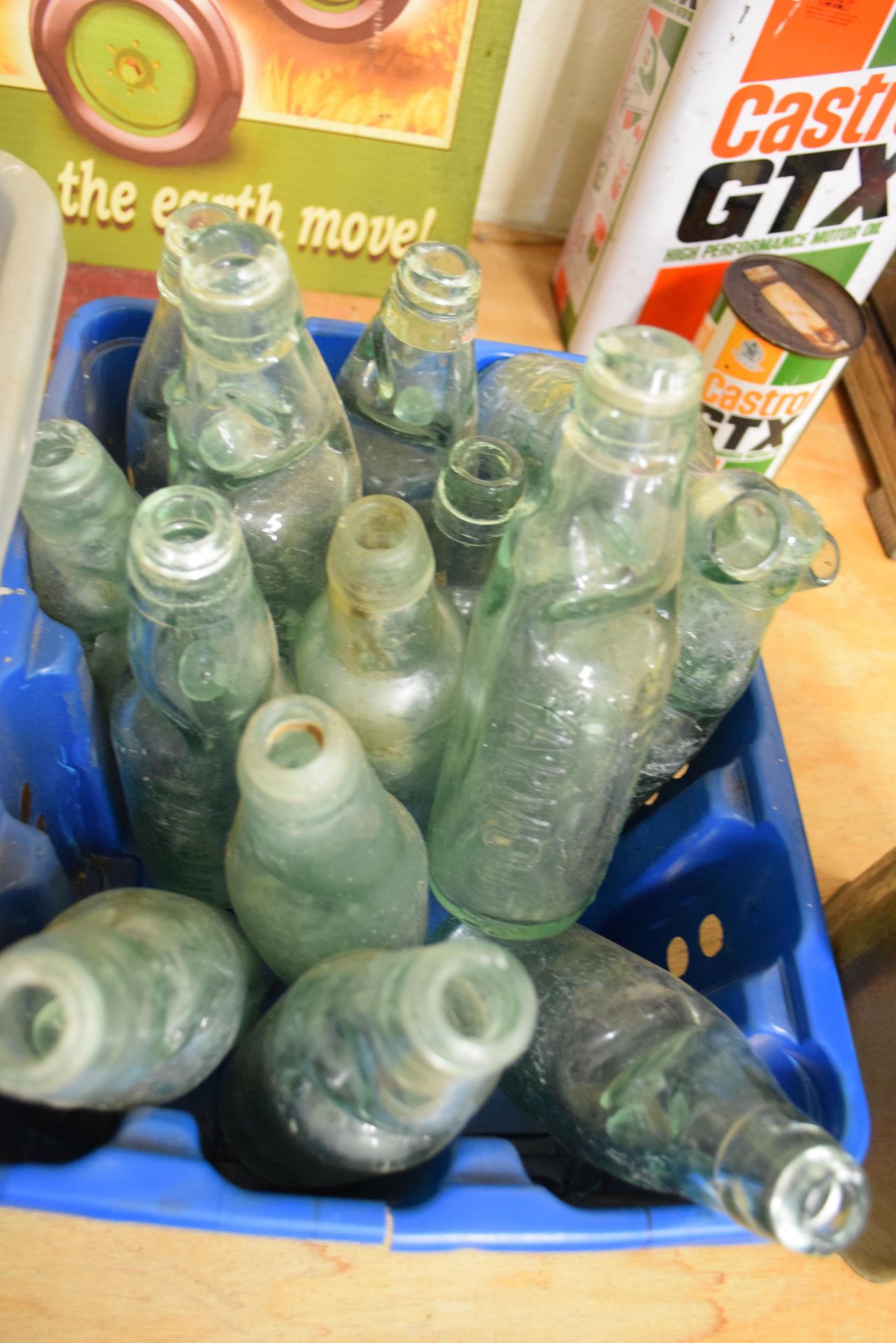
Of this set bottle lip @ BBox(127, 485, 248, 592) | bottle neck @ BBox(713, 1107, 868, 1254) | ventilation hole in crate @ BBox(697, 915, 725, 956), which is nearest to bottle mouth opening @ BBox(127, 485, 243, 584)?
bottle lip @ BBox(127, 485, 248, 592)

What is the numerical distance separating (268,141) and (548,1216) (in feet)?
2.14

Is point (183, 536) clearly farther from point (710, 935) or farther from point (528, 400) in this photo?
point (710, 935)

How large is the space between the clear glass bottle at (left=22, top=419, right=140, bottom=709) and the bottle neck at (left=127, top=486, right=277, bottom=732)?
7cm

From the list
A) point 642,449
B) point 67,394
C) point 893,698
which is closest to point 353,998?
point 642,449

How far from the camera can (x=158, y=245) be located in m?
0.69

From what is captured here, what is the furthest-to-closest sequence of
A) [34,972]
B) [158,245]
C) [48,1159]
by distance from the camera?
[158,245], [48,1159], [34,972]

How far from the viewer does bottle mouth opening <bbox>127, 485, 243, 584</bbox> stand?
308 mm

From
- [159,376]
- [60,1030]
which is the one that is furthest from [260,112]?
[60,1030]

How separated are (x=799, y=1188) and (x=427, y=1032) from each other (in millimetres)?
122

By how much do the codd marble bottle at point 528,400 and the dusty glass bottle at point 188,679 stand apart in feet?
0.53

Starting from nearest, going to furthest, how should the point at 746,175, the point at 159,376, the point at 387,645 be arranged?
1. the point at 387,645
2. the point at 159,376
3. the point at 746,175

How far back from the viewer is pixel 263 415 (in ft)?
1.21

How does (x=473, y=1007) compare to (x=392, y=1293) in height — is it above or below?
above

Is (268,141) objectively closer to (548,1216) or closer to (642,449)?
(642,449)
